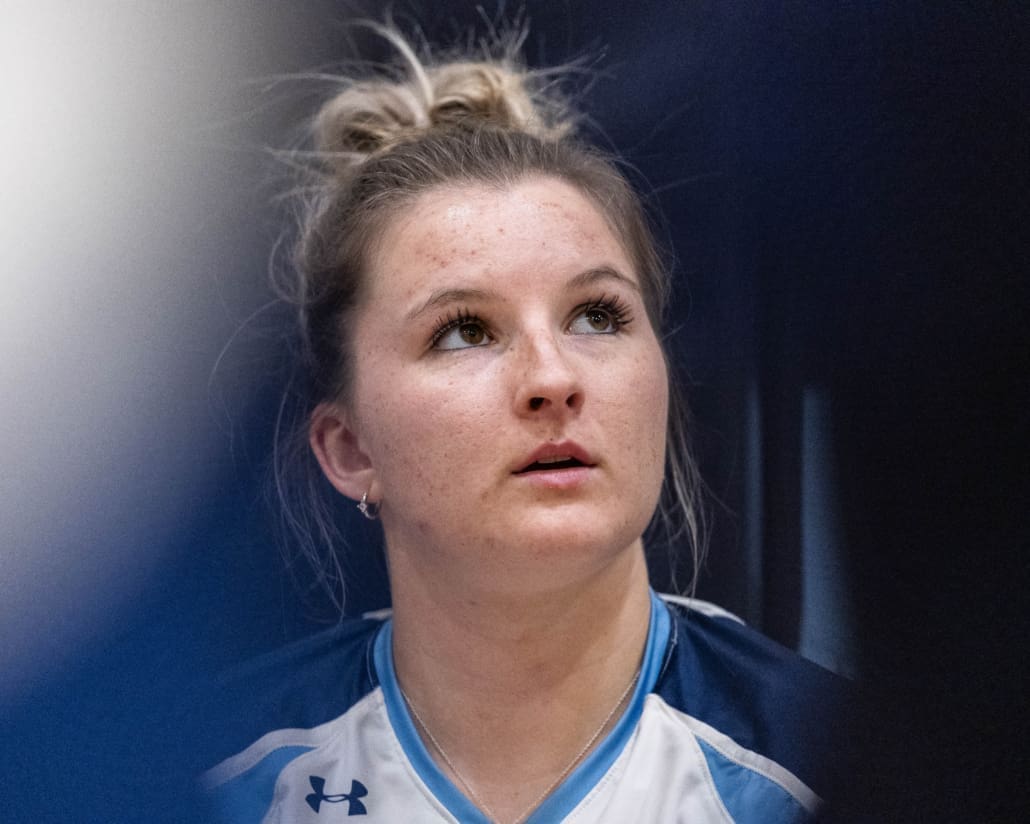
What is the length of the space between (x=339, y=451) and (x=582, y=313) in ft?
0.78

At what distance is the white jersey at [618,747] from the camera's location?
0.76 metres

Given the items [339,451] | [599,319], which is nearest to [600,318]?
[599,319]

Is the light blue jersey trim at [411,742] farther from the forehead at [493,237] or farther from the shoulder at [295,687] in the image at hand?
the forehead at [493,237]

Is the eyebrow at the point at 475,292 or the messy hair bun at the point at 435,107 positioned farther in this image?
the messy hair bun at the point at 435,107

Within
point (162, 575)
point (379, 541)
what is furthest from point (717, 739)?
point (162, 575)

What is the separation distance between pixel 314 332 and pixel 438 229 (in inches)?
6.3

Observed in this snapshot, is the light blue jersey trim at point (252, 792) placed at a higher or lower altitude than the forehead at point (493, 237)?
lower

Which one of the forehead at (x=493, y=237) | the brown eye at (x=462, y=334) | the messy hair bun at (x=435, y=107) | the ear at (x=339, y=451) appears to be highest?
the messy hair bun at (x=435, y=107)

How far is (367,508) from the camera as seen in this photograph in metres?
0.87

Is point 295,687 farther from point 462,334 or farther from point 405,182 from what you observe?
point 405,182

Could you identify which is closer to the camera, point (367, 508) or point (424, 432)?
point (424, 432)

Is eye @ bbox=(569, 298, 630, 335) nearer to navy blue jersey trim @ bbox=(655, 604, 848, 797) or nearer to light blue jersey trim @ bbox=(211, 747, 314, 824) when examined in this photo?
navy blue jersey trim @ bbox=(655, 604, 848, 797)

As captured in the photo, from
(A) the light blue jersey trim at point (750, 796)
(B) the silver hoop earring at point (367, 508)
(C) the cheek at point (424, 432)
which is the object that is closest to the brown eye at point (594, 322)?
(C) the cheek at point (424, 432)

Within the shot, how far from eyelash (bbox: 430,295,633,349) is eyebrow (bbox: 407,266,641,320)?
1cm
